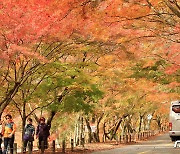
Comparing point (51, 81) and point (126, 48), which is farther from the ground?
point (126, 48)

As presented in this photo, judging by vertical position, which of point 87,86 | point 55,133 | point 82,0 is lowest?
point 55,133

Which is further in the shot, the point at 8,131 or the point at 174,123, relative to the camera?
the point at 174,123

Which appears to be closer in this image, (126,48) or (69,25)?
(69,25)

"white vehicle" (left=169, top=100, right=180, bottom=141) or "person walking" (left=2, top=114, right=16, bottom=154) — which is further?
"white vehicle" (left=169, top=100, right=180, bottom=141)

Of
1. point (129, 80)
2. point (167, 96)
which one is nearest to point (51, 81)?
point (129, 80)

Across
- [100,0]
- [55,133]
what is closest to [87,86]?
[100,0]

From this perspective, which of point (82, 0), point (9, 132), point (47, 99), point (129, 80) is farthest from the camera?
point (129, 80)

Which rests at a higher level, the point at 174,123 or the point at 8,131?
the point at 174,123

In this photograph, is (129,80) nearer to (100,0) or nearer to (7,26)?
(7,26)

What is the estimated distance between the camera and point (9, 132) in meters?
15.5

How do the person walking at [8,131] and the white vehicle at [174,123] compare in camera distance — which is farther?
the white vehicle at [174,123]

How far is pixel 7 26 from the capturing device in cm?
1448

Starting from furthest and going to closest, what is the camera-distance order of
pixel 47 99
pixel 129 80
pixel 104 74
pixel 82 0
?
pixel 129 80
pixel 104 74
pixel 47 99
pixel 82 0

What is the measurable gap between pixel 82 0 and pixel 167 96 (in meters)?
26.0
